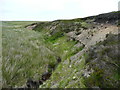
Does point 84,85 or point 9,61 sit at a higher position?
point 9,61

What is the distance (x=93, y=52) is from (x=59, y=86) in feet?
10.6

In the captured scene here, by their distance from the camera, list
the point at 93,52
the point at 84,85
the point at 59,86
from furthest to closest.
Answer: the point at 93,52 < the point at 59,86 < the point at 84,85

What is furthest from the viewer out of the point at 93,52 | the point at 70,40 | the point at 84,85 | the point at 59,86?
the point at 70,40

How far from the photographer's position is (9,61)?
27.6 ft

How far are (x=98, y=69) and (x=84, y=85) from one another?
116 centimetres

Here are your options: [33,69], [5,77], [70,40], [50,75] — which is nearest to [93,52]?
[50,75]

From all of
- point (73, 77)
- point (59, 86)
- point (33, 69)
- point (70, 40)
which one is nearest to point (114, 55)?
point (73, 77)

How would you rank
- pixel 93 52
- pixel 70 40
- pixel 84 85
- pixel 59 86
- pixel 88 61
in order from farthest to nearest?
pixel 70 40
pixel 93 52
pixel 88 61
pixel 59 86
pixel 84 85

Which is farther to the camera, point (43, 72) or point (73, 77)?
point (43, 72)

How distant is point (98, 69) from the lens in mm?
6336

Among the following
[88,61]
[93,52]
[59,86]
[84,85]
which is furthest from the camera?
[93,52]

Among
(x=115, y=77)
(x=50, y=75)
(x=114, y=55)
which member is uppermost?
(x=114, y=55)

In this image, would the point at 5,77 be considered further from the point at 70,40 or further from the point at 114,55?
the point at 70,40

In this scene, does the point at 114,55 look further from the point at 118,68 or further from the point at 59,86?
the point at 59,86
